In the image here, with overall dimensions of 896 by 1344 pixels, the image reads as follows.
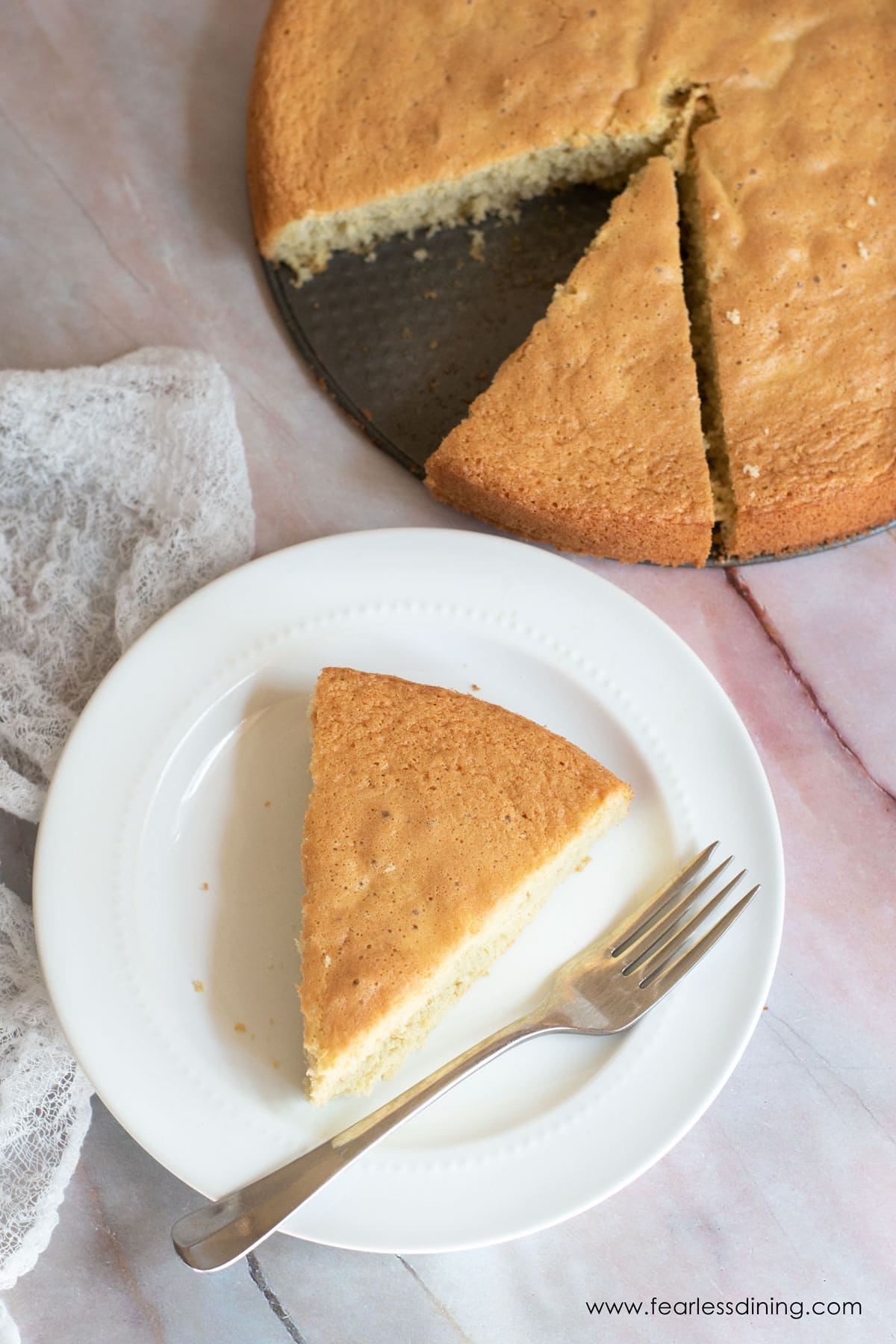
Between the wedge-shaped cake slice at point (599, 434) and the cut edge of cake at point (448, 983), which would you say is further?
the wedge-shaped cake slice at point (599, 434)

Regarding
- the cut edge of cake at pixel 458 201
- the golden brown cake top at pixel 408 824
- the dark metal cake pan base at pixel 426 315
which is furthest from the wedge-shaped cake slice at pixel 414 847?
the cut edge of cake at pixel 458 201

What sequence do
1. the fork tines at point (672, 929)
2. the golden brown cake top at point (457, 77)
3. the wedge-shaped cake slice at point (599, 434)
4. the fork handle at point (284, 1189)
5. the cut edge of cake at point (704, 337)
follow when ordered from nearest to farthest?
1. the fork handle at point (284, 1189)
2. the fork tines at point (672, 929)
3. the wedge-shaped cake slice at point (599, 434)
4. the cut edge of cake at point (704, 337)
5. the golden brown cake top at point (457, 77)

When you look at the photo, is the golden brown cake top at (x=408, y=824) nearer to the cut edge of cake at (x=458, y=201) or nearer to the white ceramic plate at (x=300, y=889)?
the white ceramic plate at (x=300, y=889)

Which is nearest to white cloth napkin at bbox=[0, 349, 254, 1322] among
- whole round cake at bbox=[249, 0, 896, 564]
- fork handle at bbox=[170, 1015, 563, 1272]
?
whole round cake at bbox=[249, 0, 896, 564]

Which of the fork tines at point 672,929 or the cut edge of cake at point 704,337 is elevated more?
the cut edge of cake at point 704,337

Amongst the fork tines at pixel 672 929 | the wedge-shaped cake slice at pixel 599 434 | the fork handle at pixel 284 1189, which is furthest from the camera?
the wedge-shaped cake slice at pixel 599 434

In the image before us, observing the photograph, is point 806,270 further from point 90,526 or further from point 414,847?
point 90,526

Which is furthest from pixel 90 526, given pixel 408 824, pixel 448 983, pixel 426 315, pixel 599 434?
pixel 448 983

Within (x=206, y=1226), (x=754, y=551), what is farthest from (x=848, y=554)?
(x=206, y=1226)
